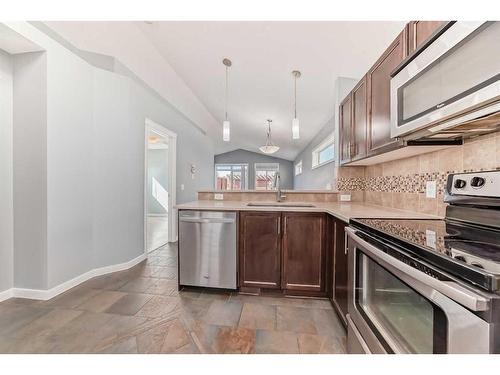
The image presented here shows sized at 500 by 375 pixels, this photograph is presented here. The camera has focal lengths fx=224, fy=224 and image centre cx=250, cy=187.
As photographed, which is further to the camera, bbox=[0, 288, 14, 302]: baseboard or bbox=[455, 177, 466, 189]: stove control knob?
bbox=[0, 288, 14, 302]: baseboard

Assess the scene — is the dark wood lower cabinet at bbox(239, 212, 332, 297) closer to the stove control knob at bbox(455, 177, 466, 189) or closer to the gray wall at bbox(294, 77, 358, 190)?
the stove control knob at bbox(455, 177, 466, 189)

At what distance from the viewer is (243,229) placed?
84.5 inches

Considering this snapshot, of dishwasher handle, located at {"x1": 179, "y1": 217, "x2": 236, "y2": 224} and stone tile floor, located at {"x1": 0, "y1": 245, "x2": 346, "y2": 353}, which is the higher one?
dishwasher handle, located at {"x1": 179, "y1": 217, "x2": 236, "y2": 224}

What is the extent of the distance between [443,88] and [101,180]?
3106 millimetres

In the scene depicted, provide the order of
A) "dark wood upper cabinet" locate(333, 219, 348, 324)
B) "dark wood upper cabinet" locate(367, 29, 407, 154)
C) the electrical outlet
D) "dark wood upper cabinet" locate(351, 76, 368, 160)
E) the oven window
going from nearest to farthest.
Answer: the oven window
the electrical outlet
"dark wood upper cabinet" locate(367, 29, 407, 154)
"dark wood upper cabinet" locate(333, 219, 348, 324)
"dark wood upper cabinet" locate(351, 76, 368, 160)

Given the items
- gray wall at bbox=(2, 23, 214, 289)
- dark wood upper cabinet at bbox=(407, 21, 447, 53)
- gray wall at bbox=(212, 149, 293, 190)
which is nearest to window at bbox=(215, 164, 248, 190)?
gray wall at bbox=(212, 149, 293, 190)

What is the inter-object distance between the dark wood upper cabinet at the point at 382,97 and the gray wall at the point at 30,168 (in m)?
2.86

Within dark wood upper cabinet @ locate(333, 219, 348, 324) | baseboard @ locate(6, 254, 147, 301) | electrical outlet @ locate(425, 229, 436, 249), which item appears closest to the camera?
electrical outlet @ locate(425, 229, 436, 249)

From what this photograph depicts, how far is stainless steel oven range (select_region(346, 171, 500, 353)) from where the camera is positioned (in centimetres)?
56

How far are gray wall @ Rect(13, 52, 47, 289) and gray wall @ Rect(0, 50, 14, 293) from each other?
0.04m

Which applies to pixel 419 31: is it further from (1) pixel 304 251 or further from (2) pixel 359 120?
(1) pixel 304 251

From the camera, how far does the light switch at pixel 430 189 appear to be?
1.54 meters
